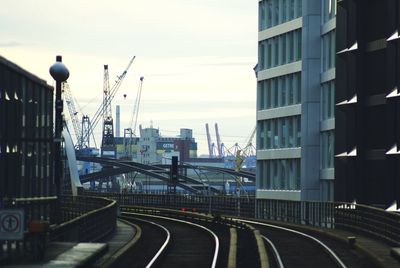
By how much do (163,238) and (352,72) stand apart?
1737 cm

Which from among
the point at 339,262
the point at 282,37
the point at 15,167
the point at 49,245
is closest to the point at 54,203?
the point at 49,245

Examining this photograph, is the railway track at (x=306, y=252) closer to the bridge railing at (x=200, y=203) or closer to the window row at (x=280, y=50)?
the bridge railing at (x=200, y=203)

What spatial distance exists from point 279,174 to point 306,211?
33.1m

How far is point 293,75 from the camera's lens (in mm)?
91312

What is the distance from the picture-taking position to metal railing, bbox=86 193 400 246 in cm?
4297

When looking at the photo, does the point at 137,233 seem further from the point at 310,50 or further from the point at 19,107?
the point at 310,50

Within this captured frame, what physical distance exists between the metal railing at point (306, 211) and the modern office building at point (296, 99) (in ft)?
25.0

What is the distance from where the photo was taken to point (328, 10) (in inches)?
3339

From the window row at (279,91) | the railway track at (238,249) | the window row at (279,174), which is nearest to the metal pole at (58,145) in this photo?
the railway track at (238,249)

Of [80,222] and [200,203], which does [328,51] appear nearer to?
[200,203]

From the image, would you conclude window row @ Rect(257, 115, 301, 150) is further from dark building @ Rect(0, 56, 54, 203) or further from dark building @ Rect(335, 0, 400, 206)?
dark building @ Rect(0, 56, 54, 203)

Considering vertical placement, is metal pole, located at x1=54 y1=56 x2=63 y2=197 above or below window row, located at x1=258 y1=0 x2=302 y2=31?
below

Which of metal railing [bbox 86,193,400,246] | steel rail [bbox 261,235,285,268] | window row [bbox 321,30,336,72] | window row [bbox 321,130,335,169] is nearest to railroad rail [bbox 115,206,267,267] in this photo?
steel rail [bbox 261,235,285,268]

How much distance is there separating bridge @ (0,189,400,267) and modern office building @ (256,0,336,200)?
1841 centimetres
